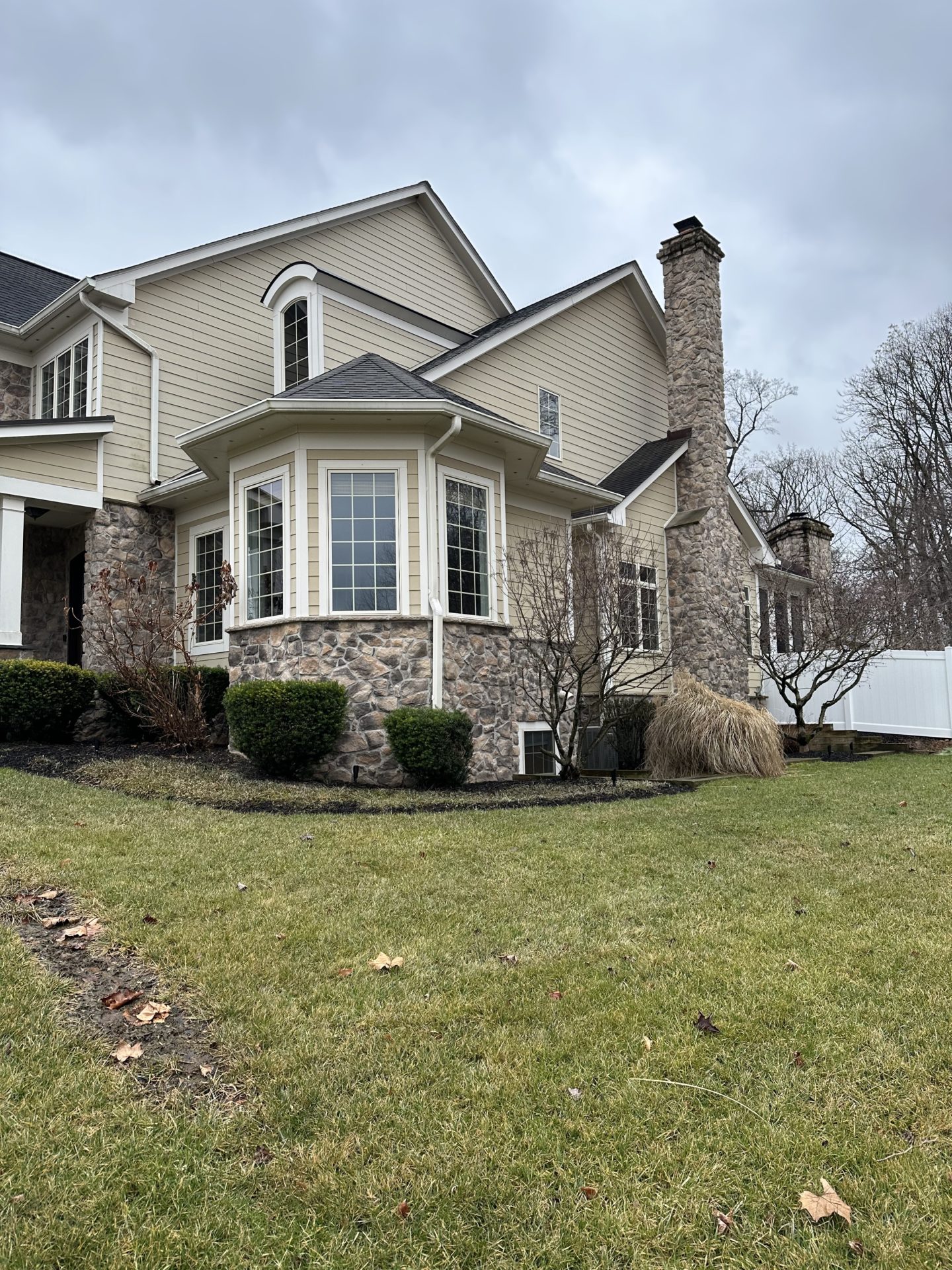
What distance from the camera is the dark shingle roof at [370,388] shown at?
28.9 ft

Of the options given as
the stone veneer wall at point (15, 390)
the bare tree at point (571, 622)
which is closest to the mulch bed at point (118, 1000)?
the bare tree at point (571, 622)

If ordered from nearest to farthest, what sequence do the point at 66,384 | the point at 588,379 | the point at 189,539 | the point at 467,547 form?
the point at 467,547 < the point at 189,539 < the point at 66,384 < the point at 588,379

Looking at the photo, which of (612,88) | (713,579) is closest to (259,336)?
(612,88)

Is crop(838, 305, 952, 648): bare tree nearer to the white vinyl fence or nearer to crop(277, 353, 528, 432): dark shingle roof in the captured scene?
the white vinyl fence

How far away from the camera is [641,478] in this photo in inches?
537

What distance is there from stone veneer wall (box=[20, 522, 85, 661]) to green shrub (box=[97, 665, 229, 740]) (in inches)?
116

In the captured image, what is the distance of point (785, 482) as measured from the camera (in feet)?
107

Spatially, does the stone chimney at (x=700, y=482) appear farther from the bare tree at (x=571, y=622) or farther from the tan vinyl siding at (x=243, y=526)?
the tan vinyl siding at (x=243, y=526)

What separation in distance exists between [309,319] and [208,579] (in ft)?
13.4

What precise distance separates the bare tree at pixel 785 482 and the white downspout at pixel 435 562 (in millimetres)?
24568

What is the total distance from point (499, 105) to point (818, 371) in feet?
109

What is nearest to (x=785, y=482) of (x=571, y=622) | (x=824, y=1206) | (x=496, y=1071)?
(x=571, y=622)

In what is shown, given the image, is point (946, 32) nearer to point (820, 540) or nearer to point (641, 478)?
point (641, 478)

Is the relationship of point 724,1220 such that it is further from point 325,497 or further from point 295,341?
point 295,341
